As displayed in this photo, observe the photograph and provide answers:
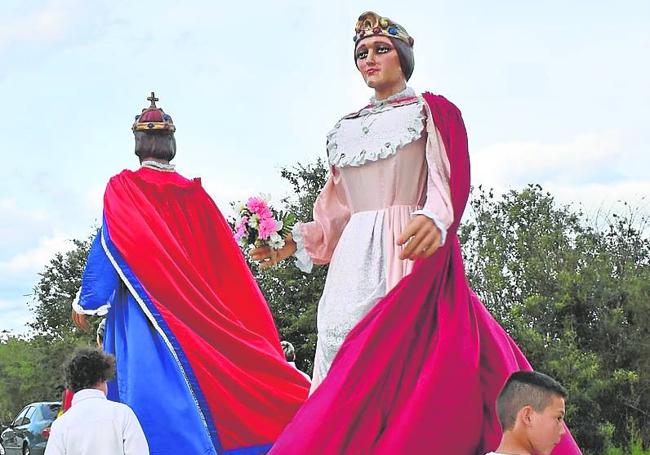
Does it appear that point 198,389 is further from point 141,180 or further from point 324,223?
point 324,223

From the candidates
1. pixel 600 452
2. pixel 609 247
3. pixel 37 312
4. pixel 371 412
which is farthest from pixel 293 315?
pixel 37 312

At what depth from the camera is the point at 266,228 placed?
429cm

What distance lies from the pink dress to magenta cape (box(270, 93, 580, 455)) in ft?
0.56

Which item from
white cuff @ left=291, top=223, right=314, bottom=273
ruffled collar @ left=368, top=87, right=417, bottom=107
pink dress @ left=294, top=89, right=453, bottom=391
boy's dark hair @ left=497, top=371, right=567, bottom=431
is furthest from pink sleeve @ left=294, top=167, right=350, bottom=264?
boy's dark hair @ left=497, top=371, right=567, bottom=431

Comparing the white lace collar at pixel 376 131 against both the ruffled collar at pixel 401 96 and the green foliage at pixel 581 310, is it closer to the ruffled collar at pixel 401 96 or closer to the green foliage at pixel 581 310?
the ruffled collar at pixel 401 96

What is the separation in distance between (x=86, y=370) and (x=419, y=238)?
179 cm

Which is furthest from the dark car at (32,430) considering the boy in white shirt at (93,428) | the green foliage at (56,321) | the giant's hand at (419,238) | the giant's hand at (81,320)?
the giant's hand at (419,238)

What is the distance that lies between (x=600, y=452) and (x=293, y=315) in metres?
5.70

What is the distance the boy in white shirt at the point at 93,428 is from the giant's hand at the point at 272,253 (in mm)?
880

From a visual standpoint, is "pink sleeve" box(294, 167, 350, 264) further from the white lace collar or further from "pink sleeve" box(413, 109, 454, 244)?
"pink sleeve" box(413, 109, 454, 244)

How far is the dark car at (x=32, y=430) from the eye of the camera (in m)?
17.0

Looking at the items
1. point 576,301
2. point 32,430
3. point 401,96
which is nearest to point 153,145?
point 401,96

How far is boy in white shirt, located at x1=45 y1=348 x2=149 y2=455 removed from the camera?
4137mm

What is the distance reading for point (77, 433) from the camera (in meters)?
4.15
